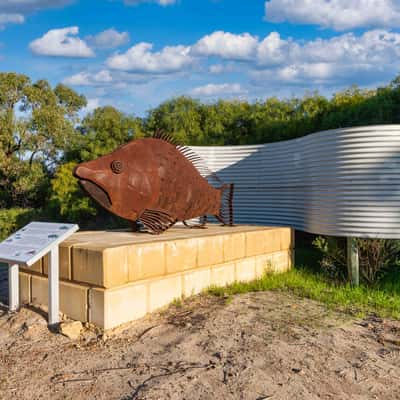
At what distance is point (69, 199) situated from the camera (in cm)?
1705

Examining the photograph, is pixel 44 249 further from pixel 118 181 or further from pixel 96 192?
pixel 118 181

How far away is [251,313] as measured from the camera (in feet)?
16.5

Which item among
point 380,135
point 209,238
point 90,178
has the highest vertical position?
point 380,135

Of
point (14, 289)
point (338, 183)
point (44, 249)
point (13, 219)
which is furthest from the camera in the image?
point (13, 219)

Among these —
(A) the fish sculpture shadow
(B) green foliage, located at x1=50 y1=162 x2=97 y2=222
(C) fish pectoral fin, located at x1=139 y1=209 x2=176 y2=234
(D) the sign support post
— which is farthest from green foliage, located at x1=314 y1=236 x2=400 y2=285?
(B) green foliage, located at x1=50 y1=162 x2=97 y2=222

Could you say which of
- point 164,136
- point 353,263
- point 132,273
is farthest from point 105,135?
point 132,273

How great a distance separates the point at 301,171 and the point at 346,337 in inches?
197

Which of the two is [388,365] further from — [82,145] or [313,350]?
[82,145]

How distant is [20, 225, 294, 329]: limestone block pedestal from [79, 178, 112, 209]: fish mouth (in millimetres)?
500

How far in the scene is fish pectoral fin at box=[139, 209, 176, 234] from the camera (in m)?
6.09

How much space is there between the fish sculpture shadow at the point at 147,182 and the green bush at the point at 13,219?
486 inches

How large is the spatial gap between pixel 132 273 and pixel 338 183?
162 inches

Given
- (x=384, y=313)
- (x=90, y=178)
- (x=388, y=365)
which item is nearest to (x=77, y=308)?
(x=90, y=178)

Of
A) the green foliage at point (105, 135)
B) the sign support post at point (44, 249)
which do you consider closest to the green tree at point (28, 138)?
the green foliage at point (105, 135)
